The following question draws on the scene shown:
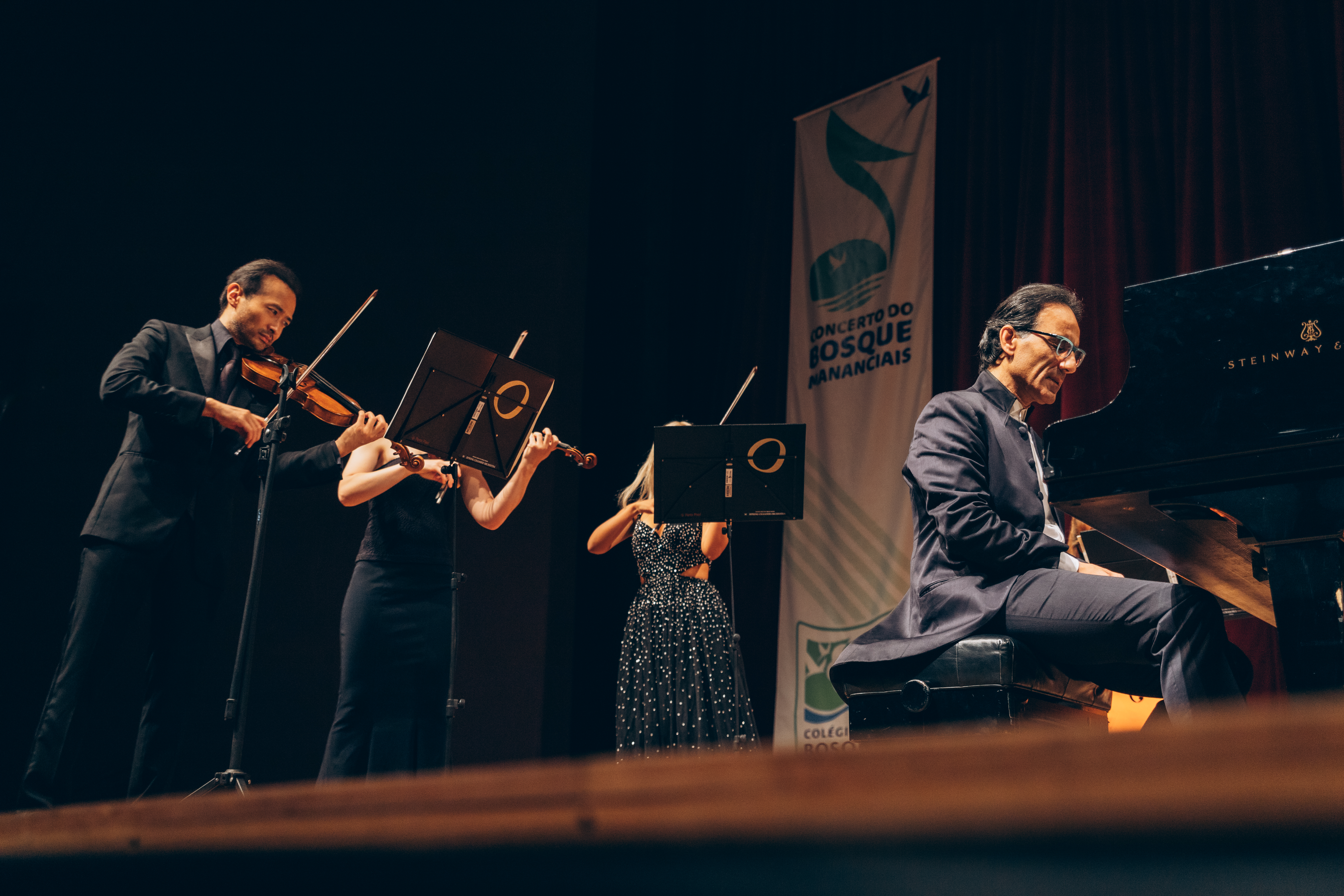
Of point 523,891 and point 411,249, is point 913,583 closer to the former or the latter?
point 523,891

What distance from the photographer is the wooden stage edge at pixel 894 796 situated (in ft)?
0.67

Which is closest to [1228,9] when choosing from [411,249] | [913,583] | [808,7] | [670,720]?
[808,7]

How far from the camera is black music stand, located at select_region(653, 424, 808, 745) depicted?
284 centimetres

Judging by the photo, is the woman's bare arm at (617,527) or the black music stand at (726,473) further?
the woman's bare arm at (617,527)

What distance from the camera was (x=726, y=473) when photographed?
2.86 m

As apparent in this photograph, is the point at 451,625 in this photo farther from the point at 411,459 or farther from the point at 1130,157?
the point at 1130,157

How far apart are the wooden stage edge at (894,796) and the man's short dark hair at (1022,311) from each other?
6.44 feet

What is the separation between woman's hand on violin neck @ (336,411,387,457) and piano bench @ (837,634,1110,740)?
1578 mm

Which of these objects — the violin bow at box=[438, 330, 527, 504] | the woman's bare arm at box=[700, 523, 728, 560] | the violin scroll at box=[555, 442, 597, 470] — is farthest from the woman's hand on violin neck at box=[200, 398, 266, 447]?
the woman's bare arm at box=[700, 523, 728, 560]

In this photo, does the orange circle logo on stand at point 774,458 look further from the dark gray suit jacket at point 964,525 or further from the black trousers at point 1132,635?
the black trousers at point 1132,635

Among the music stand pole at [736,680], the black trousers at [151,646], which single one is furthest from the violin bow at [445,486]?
the music stand pole at [736,680]

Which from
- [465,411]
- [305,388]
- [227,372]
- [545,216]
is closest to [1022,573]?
[465,411]

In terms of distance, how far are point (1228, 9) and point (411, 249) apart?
3373 mm

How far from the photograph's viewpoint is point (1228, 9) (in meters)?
3.51
